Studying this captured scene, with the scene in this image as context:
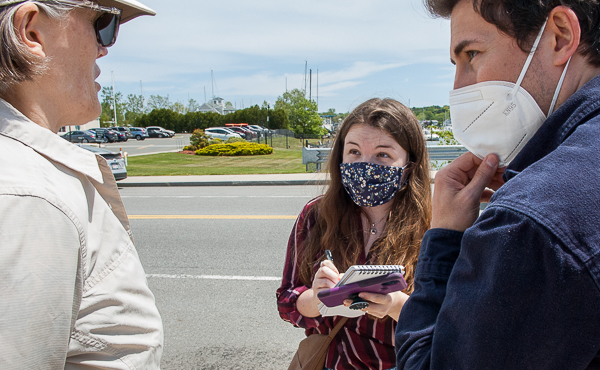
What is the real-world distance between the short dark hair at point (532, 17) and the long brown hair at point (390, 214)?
48.2 inches

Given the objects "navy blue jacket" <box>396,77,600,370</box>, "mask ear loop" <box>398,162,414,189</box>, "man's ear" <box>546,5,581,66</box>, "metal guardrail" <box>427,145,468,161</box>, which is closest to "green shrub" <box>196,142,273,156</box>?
"metal guardrail" <box>427,145,468,161</box>

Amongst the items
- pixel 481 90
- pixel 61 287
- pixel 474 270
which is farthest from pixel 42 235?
pixel 481 90

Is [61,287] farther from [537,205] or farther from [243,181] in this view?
[243,181]

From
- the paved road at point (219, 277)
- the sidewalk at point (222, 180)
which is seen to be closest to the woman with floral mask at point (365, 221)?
the paved road at point (219, 277)

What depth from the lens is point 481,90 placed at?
125 cm

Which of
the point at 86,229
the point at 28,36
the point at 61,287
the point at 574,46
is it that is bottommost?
the point at 61,287

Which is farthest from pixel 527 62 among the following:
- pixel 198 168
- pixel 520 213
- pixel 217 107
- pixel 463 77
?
pixel 217 107

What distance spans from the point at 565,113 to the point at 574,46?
197mm

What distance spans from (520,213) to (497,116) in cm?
58

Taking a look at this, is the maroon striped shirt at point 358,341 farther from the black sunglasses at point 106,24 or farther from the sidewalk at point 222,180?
the sidewalk at point 222,180

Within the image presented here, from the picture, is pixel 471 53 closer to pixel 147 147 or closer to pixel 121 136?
pixel 147 147

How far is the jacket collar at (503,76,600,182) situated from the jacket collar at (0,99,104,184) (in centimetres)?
→ 125

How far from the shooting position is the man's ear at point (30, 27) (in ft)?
4.16

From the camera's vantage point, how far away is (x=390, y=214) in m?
2.30
